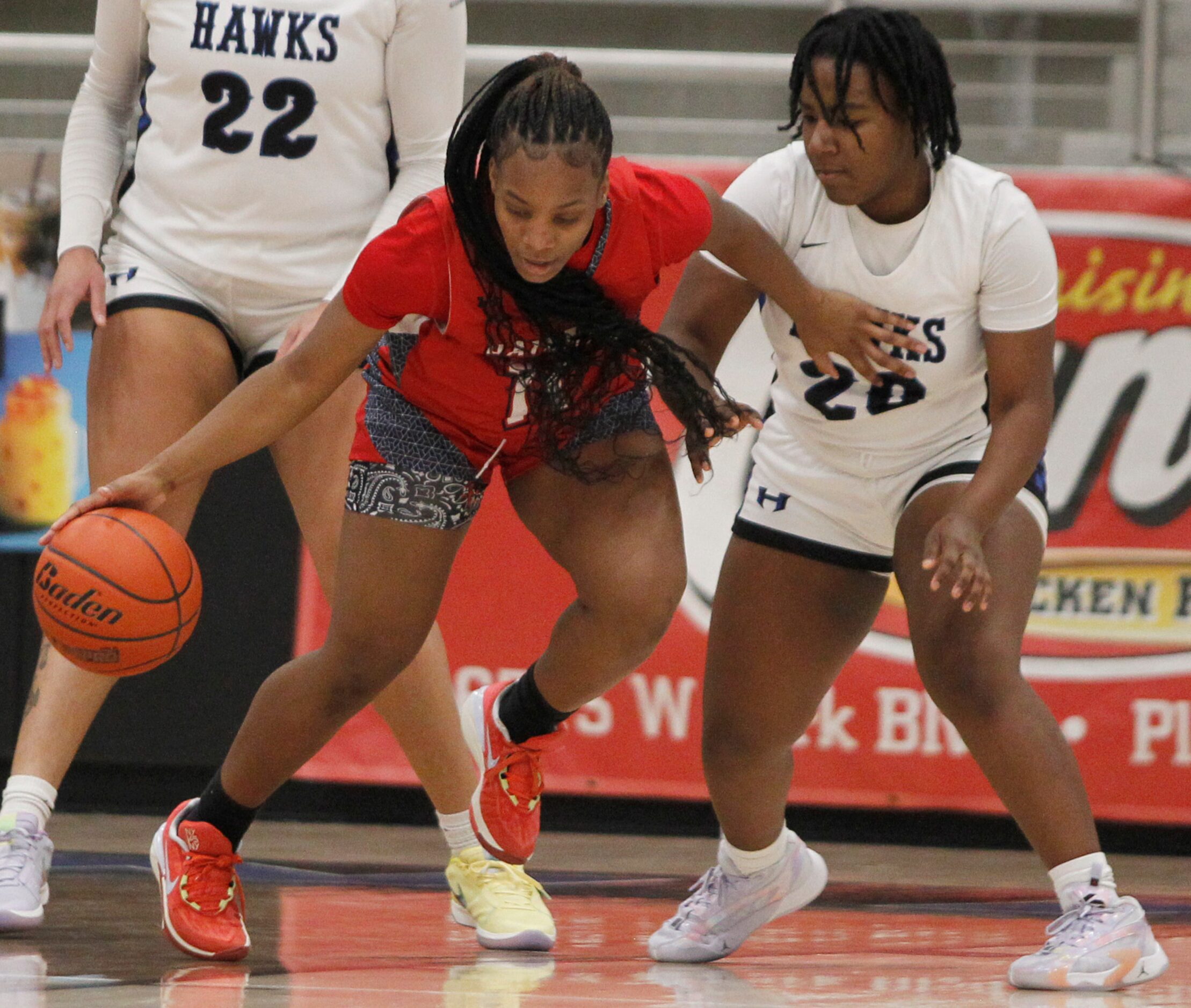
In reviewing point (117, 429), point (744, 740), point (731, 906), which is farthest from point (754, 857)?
point (117, 429)

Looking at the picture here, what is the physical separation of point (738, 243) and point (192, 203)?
3.60ft

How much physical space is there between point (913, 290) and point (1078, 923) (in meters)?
1.06

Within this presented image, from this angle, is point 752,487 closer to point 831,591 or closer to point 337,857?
point 831,591

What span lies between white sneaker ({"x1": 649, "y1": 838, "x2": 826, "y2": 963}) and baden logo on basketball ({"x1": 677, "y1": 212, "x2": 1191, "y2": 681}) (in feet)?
5.33

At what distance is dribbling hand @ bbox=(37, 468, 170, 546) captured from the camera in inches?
111

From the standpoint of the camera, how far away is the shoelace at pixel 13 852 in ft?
10.1

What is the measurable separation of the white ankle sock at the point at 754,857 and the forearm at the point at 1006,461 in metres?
0.75

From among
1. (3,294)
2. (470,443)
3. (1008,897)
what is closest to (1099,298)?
(1008,897)

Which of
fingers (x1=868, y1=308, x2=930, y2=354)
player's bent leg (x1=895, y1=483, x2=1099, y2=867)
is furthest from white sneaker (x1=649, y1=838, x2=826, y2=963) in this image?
fingers (x1=868, y1=308, x2=930, y2=354)

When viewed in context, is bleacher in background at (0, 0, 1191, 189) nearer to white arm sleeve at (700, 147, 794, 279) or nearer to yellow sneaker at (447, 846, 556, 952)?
white arm sleeve at (700, 147, 794, 279)

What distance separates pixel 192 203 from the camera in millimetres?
3330

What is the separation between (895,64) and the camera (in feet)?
9.27

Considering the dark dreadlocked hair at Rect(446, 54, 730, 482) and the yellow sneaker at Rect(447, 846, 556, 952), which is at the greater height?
the dark dreadlocked hair at Rect(446, 54, 730, 482)

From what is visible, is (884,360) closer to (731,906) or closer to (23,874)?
(731,906)
